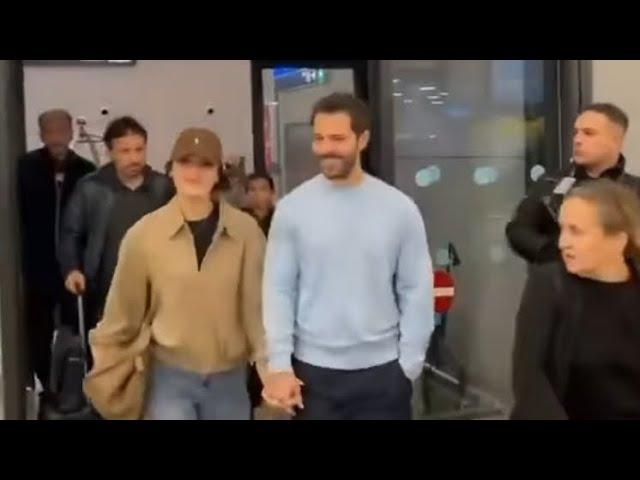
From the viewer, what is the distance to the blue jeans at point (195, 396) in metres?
3.65

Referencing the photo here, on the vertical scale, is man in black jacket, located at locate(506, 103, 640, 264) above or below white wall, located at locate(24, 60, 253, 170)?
below

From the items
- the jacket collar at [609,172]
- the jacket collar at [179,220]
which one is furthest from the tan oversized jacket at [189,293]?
the jacket collar at [609,172]

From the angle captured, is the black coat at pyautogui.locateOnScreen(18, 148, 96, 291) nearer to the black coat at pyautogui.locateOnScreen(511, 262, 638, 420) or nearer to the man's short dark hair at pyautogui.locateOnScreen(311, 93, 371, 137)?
the man's short dark hair at pyautogui.locateOnScreen(311, 93, 371, 137)

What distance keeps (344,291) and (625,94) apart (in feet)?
5.67

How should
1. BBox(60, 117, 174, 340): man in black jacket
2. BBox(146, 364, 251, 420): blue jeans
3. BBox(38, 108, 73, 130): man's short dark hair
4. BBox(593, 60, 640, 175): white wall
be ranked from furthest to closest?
BBox(593, 60, 640, 175): white wall → BBox(38, 108, 73, 130): man's short dark hair → BBox(60, 117, 174, 340): man in black jacket → BBox(146, 364, 251, 420): blue jeans

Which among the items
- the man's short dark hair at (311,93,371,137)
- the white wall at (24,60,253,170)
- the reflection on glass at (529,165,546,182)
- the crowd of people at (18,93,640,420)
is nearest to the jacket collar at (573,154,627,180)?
the crowd of people at (18,93,640,420)

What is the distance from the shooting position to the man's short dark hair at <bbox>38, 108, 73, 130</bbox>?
14.3ft

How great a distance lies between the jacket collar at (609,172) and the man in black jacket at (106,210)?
1.50m

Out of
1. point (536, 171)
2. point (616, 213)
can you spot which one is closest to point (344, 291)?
point (616, 213)

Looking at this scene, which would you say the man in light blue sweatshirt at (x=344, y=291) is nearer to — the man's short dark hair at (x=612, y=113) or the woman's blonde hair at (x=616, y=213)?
the woman's blonde hair at (x=616, y=213)

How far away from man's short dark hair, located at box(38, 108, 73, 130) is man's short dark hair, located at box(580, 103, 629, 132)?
2072 millimetres

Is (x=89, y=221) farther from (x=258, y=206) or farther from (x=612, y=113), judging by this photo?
(x=612, y=113)
